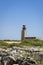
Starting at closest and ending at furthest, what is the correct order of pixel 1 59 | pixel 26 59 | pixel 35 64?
1. pixel 35 64
2. pixel 26 59
3. pixel 1 59

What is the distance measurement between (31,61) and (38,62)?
349mm

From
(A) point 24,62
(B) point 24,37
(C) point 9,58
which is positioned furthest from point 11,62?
(B) point 24,37

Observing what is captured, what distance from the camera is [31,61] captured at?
39.7ft

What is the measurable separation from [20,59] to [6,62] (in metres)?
0.81

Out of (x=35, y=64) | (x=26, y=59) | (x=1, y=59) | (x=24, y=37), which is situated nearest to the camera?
(x=35, y=64)

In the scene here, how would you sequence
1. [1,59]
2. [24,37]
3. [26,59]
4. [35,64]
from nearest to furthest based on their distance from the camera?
1. [35,64]
2. [26,59]
3. [1,59]
4. [24,37]

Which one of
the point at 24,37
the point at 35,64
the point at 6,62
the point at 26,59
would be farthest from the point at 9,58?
the point at 24,37

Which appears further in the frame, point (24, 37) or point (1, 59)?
point (24, 37)

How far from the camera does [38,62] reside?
1216cm

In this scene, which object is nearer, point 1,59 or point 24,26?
point 1,59

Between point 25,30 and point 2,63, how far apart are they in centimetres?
3794

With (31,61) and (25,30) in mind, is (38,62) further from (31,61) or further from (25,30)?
(25,30)

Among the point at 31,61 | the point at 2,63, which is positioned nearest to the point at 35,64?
the point at 31,61

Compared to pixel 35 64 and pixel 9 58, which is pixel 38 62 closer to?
pixel 35 64
